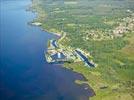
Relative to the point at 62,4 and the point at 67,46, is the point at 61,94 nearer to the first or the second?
the point at 67,46

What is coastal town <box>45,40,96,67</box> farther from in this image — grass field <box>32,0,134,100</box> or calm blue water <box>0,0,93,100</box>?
calm blue water <box>0,0,93,100</box>

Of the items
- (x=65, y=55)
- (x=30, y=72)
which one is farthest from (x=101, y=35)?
(x=30, y=72)

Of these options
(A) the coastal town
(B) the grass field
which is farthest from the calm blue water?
(B) the grass field

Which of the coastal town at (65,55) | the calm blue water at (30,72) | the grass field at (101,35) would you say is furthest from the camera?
the coastal town at (65,55)

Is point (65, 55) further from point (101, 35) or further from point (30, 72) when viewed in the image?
point (101, 35)

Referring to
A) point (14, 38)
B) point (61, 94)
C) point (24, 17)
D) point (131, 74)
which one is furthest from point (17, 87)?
point (24, 17)

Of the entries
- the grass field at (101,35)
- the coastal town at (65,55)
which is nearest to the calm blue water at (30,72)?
the coastal town at (65,55)

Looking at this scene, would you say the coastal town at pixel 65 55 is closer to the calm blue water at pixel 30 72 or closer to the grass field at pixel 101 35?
the grass field at pixel 101 35
